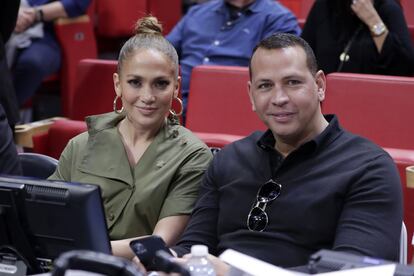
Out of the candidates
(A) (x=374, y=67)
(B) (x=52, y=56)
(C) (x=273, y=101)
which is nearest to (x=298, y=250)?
(C) (x=273, y=101)

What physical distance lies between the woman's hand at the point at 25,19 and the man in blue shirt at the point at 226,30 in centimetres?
89

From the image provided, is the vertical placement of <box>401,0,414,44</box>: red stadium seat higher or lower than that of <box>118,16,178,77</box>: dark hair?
lower

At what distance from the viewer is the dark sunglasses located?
204 cm

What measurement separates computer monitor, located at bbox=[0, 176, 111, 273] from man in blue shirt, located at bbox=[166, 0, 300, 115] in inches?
76.4

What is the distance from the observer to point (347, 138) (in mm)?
2051

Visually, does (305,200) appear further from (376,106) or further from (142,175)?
(376,106)

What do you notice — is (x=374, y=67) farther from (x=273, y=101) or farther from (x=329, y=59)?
(x=273, y=101)

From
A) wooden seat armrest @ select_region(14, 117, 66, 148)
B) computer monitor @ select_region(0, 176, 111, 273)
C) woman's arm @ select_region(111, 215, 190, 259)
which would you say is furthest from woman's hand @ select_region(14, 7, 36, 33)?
computer monitor @ select_region(0, 176, 111, 273)

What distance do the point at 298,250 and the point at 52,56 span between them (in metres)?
2.70

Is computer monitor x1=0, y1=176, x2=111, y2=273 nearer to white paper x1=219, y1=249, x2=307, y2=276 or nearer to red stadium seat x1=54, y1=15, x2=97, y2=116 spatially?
white paper x1=219, y1=249, x2=307, y2=276

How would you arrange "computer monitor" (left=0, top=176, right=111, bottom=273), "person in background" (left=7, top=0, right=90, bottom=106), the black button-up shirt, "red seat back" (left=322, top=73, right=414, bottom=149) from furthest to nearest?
1. "person in background" (left=7, top=0, right=90, bottom=106)
2. "red seat back" (left=322, top=73, right=414, bottom=149)
3. the black button-up shirt
4. "computer monitor" (left=0, top=176, right=111, bottom=273)

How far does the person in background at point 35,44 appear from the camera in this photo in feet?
14.0

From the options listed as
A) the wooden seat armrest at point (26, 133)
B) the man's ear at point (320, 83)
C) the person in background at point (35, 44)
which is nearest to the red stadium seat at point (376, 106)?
the man's ear at point (320, 83)

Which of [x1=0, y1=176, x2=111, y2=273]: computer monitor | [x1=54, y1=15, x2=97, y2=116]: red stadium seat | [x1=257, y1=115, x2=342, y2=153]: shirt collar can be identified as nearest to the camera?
[x1=0, y1=176, x2=111, y2=273]: computer monitor
